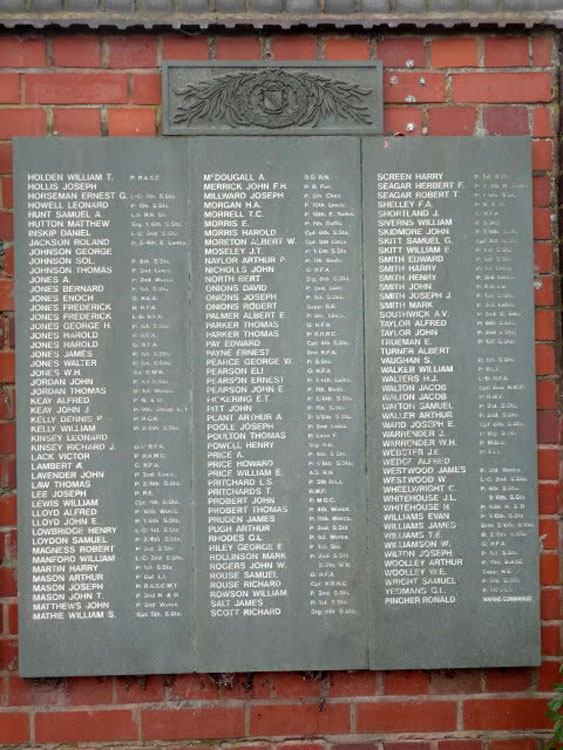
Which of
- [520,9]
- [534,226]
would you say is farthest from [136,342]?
[520,9]

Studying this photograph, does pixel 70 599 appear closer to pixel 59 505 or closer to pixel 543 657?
pixel 59 505

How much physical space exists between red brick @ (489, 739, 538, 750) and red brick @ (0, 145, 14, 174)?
280 cm

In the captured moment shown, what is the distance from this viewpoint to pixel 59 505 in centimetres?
325

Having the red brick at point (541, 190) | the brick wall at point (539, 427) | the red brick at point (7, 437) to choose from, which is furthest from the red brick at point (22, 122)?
the red brick at point (541, 190)

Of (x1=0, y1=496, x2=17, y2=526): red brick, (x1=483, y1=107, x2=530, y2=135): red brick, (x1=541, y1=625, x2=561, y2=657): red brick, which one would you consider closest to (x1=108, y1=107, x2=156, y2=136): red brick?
(x1=483, y1=107, x2=530, y2=135): red brick

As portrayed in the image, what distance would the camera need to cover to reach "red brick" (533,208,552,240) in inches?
135

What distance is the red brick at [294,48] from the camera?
340 centimetres

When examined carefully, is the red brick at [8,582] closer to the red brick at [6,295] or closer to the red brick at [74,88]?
the red brick at [6,295]

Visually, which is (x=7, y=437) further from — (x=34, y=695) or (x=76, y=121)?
(x=76, y=121)

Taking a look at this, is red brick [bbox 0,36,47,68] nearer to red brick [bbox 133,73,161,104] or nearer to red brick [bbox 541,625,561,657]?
red brick [bbox 133,73,161,104]

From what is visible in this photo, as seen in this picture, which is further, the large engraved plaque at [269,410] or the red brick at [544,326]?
the red brick at [544,326]

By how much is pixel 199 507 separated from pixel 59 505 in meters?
0.50

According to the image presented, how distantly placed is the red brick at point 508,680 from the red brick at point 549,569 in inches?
13.5

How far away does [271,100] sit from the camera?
3365 millimetres
